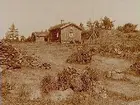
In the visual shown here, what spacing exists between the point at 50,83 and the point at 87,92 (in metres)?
1.58

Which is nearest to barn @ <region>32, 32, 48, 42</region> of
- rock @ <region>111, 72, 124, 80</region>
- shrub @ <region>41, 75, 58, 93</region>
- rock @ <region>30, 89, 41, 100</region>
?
rock @ <region>111, 72, 124, 80</region>

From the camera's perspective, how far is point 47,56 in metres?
17.4

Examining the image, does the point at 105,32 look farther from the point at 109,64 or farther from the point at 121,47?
the point at 109,64

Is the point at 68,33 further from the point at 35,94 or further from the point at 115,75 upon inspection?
the point at 35,94

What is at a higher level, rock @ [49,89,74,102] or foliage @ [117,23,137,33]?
foliage @ [117,23,137,33]

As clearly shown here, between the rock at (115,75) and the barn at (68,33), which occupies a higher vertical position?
the barn at (68,33)

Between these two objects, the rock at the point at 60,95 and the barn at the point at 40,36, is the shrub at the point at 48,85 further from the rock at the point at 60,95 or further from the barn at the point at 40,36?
the barn at the point at 40,36

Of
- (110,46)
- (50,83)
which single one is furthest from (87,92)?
(110,46)


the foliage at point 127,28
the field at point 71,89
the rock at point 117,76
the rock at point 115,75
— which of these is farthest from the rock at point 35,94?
the foliage at point 127,28

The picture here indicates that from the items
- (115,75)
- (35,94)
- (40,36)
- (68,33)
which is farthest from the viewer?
(40,36)

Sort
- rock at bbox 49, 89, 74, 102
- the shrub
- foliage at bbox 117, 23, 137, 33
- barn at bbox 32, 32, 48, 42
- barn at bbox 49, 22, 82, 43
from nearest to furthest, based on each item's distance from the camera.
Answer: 1. rock at bbox 49, 89, 74, 102
2. the shrub
3. foliage at bbox 117, 23, 137, 33
4. barn at bbox 49, 22, 82, 43
5. barn at bbox 32, 32, 48, 42

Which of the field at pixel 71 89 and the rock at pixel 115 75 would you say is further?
the rock at pixel 115 75

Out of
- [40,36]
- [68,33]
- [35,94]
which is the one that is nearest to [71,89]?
[35,94]

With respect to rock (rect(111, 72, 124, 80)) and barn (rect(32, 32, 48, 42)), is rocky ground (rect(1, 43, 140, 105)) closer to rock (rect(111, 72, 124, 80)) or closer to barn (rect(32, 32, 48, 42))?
rock (rect(111, 72, 124, 80))
